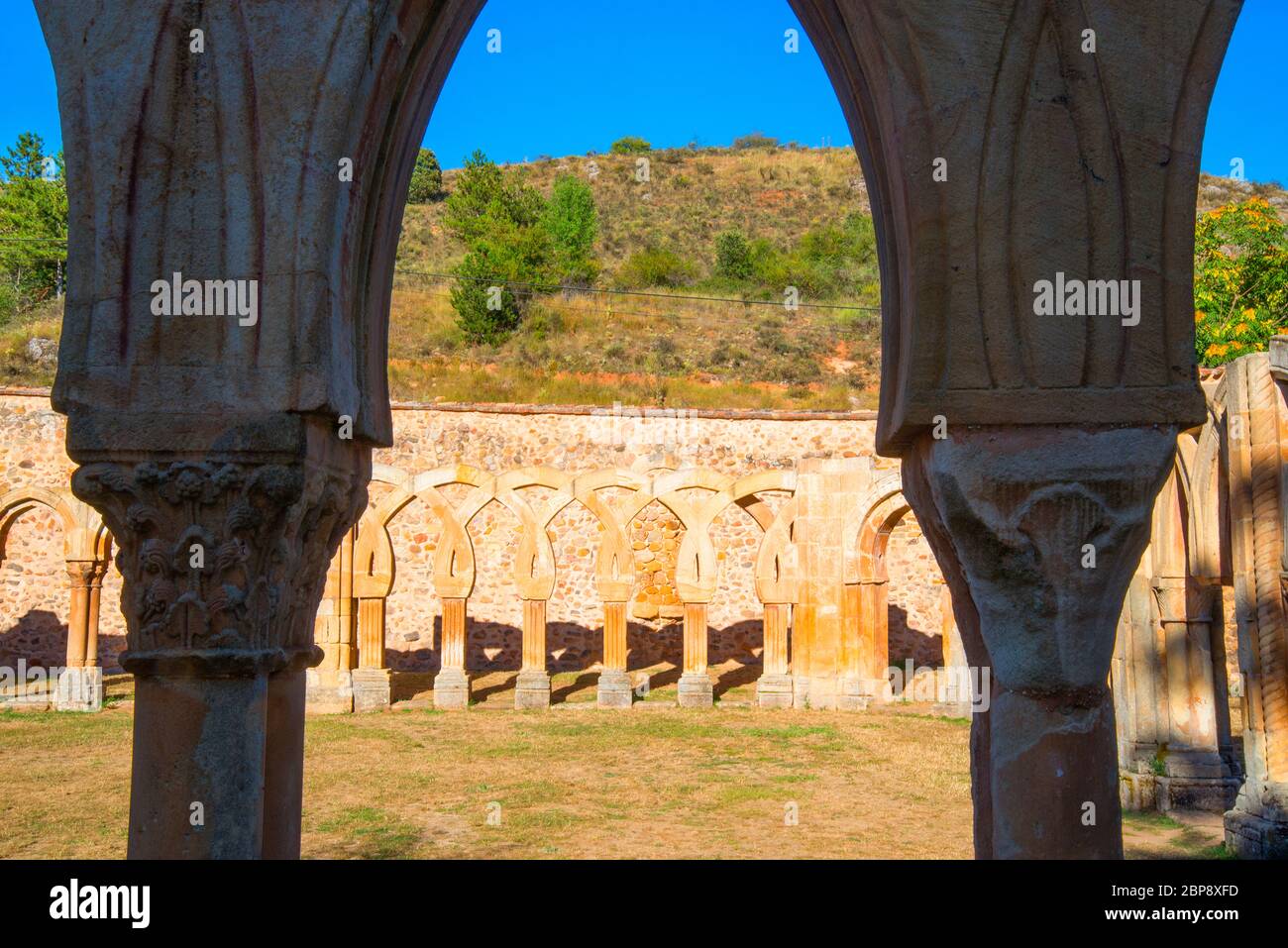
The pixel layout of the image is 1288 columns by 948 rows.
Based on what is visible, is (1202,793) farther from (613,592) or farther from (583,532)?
(583,532)

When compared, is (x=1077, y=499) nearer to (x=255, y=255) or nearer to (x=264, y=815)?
(x=255, y=255)

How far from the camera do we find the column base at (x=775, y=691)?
55.1 feet

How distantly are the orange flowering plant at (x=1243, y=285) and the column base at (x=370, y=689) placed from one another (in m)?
16.6

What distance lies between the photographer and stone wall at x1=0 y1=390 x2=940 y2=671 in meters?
21.8

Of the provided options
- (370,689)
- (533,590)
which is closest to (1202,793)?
(533,590)

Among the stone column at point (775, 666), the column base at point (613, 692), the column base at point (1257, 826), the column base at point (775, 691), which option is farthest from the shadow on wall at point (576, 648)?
the column base at point (1257, 826)

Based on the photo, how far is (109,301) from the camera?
3010mm

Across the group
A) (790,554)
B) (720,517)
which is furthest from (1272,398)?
(720,517)

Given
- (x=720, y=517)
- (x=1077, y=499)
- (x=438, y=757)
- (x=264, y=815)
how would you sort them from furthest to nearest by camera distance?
(x=720, y=517), (x=438, y=757), (x=264, y=815), (x=1077, y=499)

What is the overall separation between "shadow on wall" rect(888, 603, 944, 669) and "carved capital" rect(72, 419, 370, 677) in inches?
772

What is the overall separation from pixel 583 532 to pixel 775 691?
6.97 meters

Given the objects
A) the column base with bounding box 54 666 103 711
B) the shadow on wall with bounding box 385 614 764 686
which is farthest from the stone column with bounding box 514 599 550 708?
the column base with bounding box 54 666 103 711

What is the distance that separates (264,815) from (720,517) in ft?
65.7

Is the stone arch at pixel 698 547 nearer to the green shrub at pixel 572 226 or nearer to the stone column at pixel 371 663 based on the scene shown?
the stone column at pixel 371 663
